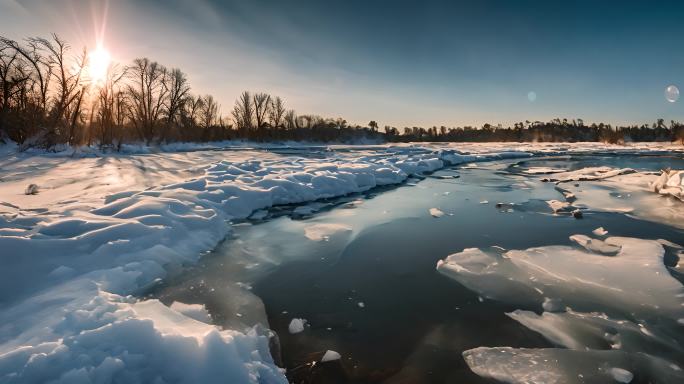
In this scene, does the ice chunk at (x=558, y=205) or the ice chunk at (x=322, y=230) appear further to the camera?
the ice chunk at (x=558, y=205)

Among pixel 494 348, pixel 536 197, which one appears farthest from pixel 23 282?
pixel 536 197

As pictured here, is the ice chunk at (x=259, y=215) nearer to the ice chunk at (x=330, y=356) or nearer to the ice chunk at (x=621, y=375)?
the ice chunk at (x=330, y=356)

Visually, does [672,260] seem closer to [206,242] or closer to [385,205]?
[385,205]

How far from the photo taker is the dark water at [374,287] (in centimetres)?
241

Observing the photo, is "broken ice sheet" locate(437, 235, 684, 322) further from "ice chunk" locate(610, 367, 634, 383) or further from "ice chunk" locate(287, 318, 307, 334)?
"ice chunk" locate(287, 318, 307, 334)

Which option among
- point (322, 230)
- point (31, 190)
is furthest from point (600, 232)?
point (31, 190)

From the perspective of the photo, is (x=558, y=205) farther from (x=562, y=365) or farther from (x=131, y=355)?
(x=131, y=355)

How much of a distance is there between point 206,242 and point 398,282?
2.69 meters

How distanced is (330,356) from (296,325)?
0.50 meters

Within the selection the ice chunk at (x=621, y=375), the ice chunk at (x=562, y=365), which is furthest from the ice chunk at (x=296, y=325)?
the ice chunk at (x=621, y=375)

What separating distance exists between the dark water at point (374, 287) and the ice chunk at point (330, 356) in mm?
51

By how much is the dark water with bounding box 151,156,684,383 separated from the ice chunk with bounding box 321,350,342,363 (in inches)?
2.0

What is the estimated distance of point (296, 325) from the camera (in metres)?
2.77

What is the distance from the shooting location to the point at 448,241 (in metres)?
4.94
